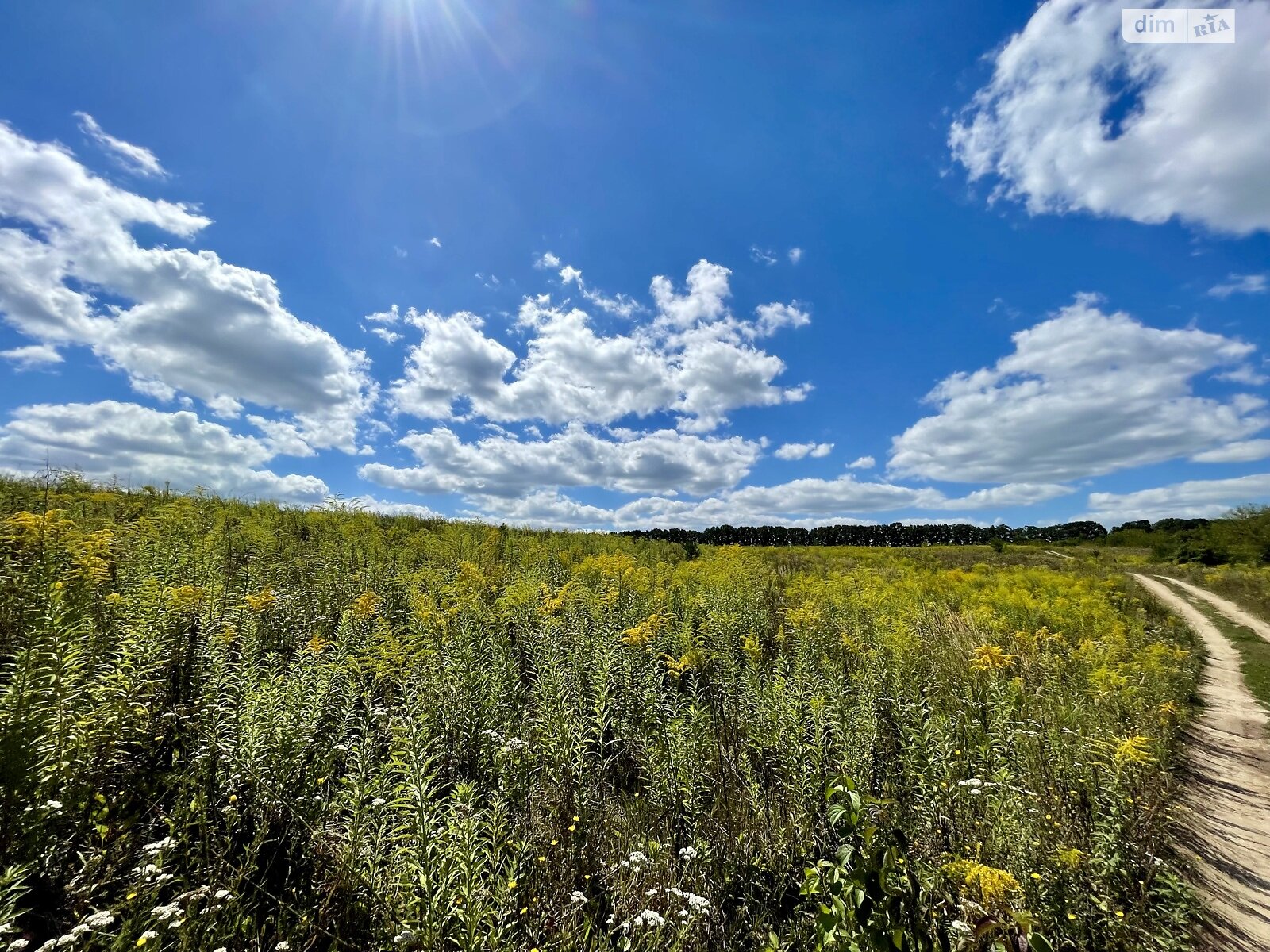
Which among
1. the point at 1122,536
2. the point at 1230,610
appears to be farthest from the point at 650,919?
the point at 1122,536

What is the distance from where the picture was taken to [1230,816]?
18.5ft

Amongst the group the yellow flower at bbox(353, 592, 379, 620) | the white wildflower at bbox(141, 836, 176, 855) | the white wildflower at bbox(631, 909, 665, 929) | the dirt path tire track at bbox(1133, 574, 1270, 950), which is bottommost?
the dirt path tire track at bbox(1133, 574, 1270, 950)

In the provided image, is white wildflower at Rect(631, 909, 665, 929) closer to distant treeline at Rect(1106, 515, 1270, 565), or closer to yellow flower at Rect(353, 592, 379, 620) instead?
yellow flower at Rect(353, 592, 379, 620)

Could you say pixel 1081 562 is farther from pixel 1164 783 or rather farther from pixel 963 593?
pixel 1164 783

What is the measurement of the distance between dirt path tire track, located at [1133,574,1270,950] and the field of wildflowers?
1.54ft

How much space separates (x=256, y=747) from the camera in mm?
3512

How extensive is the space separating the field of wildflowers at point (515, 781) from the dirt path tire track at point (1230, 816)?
470 millimetres

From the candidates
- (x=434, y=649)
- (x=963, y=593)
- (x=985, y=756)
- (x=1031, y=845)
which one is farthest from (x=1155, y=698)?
(x=434, y=649)

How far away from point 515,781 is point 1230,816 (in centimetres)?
822

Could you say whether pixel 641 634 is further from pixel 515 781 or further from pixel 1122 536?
pixel 1122 536

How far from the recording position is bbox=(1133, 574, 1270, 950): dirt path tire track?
159 inches

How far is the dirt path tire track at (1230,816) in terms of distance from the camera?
13.2 feet

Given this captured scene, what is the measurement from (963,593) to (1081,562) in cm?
2086

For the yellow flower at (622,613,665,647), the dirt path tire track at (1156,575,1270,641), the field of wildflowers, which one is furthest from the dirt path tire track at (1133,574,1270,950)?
the dirt path tire track at (1156,575,1270,641)
